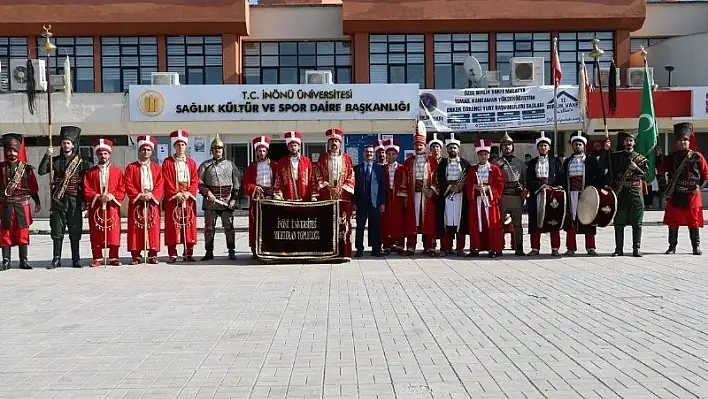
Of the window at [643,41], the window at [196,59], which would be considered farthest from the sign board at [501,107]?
the window at [196,59]

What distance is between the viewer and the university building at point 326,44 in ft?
88.2

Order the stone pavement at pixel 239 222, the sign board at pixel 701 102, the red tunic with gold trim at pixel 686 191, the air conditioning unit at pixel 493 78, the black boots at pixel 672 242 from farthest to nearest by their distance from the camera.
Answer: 1. the air conditioning unit at pixel 493 78
2. the sign board at pixel 701 102
3. the stone pavement at pixel 239 222
4. the black boots at pixel 672 242
5. the red tunic with gold trim at pixel 686 191

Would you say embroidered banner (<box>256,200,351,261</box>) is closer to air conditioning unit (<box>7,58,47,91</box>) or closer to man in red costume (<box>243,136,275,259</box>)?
man in red costume (<box>243,136,275,259</box>)

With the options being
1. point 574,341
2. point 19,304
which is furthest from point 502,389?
point 19,304

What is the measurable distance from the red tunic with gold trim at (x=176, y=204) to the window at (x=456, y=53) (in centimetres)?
1888

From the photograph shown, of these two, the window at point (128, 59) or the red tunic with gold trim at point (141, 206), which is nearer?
the red tunic with gold trim at point (141, 206)

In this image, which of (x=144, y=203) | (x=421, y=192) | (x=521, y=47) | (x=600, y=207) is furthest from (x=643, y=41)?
(x=144, y=203)

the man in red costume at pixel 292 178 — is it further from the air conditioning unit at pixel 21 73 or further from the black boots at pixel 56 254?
the air conditioning unit at pixel 21 73

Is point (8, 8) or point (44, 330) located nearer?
point (44, 330)

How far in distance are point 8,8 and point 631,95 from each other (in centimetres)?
2232

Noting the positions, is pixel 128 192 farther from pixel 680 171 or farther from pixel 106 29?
pixel 106 29

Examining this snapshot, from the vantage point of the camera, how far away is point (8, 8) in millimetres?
29344

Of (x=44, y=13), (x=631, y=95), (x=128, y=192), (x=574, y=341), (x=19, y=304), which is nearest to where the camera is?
(x=574, y=341)

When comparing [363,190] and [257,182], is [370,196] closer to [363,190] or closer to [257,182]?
[363,190]
